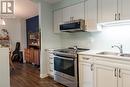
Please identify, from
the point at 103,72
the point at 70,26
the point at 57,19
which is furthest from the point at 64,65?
the point at 57,19

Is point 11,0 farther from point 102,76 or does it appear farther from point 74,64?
point 102,76

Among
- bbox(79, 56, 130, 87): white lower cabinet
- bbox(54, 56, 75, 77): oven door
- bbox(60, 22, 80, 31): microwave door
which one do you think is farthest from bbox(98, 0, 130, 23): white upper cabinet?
bbox(54, 56, 75, 77): oven door

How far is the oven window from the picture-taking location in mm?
3945

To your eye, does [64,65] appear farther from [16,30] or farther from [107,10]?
[16,30]

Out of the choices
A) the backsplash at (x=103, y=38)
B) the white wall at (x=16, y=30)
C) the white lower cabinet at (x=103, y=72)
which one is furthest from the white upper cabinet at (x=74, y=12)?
the white wall at (x=16, y=30)

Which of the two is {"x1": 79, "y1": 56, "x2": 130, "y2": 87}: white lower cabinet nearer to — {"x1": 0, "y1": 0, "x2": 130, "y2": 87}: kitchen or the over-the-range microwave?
{"x1": 0, "y1": 0, "x2": 130, "y2": 87}: kitchen

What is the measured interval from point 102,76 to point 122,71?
0.49m

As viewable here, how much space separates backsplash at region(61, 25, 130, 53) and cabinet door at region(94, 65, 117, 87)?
28.0 inches

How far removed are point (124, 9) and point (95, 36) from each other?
1.24 m

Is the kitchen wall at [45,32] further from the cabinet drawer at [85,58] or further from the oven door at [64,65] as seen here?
the cabinet drawer at [85,58]

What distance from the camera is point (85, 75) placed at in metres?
3.65

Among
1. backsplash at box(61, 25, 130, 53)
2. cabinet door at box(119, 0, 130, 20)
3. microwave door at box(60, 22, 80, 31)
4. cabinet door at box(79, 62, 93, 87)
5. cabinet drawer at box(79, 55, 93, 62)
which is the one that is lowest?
cabinet door at box(79, 62, 93, 87)

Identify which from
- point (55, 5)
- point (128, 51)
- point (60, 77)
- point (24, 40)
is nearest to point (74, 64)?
point (60, 77)

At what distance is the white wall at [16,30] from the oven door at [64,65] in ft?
→ 16.2
